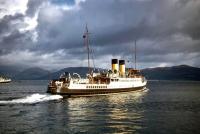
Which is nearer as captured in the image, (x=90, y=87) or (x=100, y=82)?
(x=90, y=87)

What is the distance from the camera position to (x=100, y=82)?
10794cm

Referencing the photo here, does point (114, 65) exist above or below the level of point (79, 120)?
above

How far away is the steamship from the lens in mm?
93312

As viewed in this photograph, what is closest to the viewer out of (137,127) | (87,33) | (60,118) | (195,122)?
(137,127)

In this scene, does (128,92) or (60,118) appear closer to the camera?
(60,118)

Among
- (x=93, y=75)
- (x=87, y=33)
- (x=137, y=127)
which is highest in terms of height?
(x=87, y=33)

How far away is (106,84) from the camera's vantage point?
106500mm

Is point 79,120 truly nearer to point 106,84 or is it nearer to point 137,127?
point 137,127

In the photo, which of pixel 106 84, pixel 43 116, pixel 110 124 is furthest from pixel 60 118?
pixel 106 84

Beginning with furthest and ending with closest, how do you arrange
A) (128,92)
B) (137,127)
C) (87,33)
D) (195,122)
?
1. (128,92)
2. (87,33)
3. (195,122)
4. (137,127)

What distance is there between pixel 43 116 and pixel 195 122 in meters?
24.0

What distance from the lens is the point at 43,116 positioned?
55.4 m

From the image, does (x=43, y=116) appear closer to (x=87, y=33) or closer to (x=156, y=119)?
(x=156, y=119)

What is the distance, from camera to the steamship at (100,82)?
93312mm
